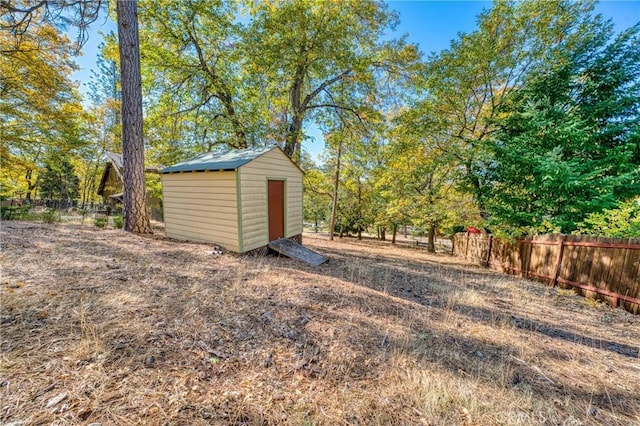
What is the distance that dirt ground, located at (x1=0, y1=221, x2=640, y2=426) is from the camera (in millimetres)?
1535

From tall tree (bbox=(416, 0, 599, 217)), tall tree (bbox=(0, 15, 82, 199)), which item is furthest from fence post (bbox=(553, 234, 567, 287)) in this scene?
tall tree (bbox=(0, 15, 82, 199))

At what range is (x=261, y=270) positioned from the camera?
4473 millimetres

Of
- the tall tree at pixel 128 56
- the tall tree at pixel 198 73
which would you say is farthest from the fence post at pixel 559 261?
the tall tree at pixel 128 56

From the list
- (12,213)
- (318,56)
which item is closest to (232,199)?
(318,56)

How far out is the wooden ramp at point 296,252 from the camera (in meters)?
6.32

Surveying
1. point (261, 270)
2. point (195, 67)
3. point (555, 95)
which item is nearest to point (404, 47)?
point (555, 95)

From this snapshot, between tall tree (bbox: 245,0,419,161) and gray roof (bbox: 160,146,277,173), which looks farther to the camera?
tall tree (bbox: 245,0,419,161)

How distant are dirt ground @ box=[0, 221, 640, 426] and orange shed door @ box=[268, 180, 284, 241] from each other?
10.0 feet

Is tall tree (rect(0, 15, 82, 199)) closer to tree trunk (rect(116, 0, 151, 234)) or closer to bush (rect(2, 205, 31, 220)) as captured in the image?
bush (rect(2, 205, 31, 220))

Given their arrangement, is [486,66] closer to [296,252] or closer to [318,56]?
[318,56]

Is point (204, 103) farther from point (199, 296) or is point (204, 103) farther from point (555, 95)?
point (555, 95)

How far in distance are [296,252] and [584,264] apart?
20.7 ft

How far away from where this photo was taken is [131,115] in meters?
5.79

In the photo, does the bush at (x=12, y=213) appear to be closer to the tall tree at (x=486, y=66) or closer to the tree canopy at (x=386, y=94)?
the tree canopy at (x=386, y=94)
